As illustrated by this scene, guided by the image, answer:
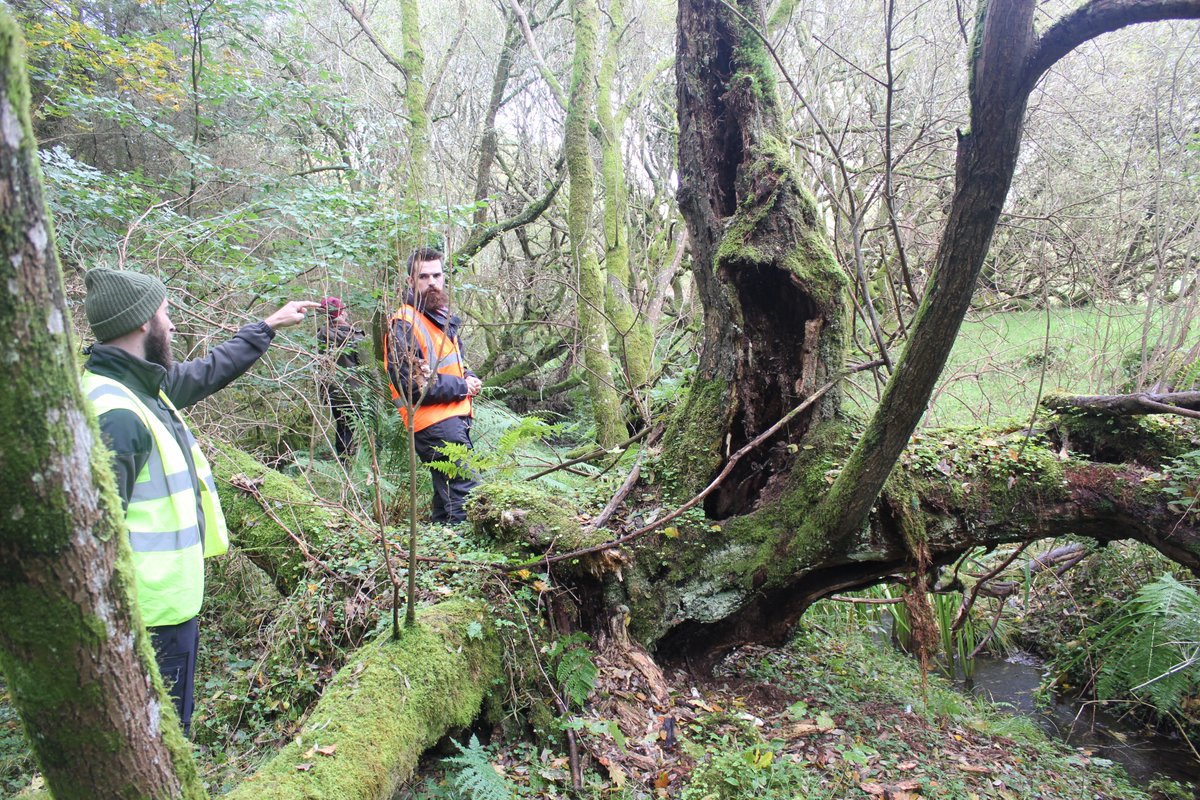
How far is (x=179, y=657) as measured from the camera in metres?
2.77

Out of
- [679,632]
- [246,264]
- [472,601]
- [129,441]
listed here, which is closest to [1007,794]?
[679,632]

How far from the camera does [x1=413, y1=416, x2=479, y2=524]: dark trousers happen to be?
15.7 feet

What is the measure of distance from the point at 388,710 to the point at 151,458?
4.84 feet

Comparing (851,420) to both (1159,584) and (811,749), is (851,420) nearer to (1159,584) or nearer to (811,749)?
(811,749)

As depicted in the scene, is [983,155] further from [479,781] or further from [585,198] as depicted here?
[585,198]

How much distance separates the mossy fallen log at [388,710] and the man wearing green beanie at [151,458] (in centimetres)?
72

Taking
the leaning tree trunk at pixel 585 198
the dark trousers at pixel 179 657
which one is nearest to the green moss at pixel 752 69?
the leaning tree trunk at pixel 585 198

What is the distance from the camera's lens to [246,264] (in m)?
6.36

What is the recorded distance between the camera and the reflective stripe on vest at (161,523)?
257 centimetres

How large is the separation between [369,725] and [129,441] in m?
1.51

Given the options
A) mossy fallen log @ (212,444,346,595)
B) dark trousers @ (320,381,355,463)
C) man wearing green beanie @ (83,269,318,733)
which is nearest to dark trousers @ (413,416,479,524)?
dark trousers @ (320,381,355,463)

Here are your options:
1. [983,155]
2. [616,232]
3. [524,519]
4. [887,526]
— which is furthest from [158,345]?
[616,232]

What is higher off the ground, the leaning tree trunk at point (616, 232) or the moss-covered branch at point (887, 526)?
the leaning tree trunk at point (616, 232)

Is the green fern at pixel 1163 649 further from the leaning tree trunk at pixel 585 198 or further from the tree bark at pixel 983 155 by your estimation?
the leaning tree trunk at pixel 585 198
